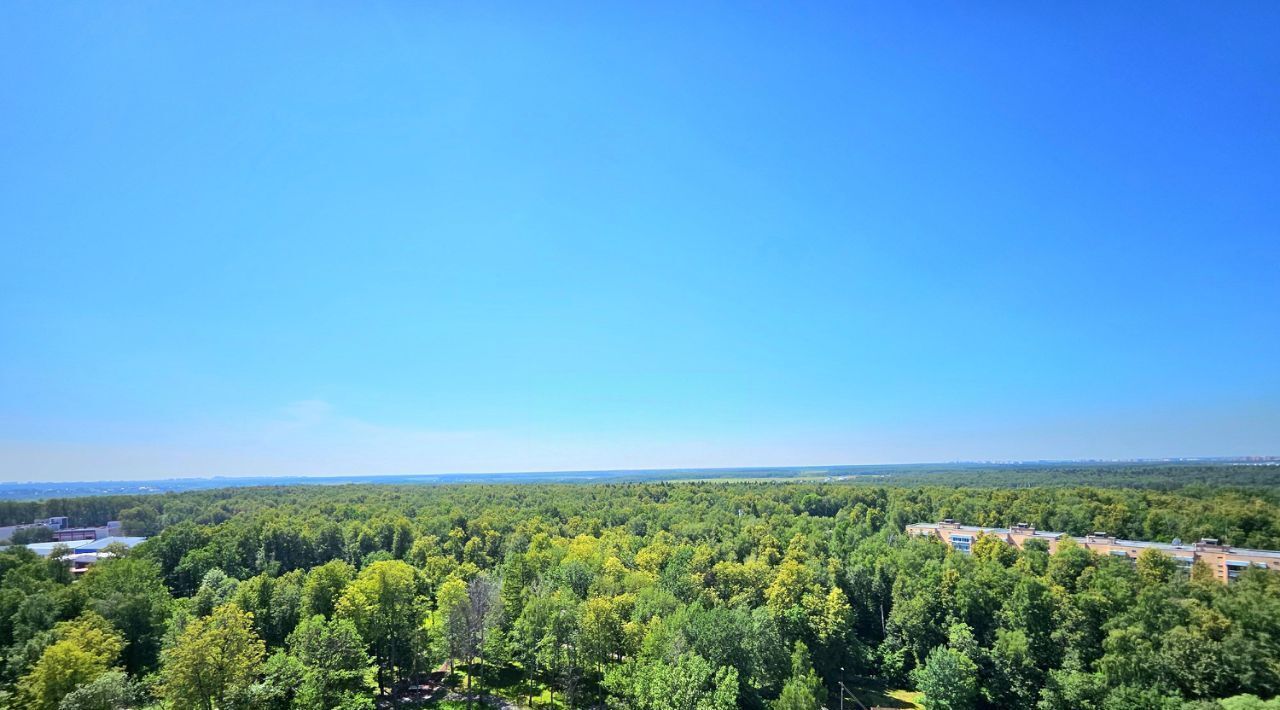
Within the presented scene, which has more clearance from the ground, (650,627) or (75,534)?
(650,627)

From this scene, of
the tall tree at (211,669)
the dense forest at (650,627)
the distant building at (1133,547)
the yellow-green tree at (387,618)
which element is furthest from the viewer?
the distant building at (1133,547)

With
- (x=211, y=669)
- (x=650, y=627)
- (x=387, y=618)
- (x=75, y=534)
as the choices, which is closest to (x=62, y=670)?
(x=211, y=669)

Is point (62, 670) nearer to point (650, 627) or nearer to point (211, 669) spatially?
point (211, 669)

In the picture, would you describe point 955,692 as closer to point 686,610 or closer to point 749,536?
point 686,610

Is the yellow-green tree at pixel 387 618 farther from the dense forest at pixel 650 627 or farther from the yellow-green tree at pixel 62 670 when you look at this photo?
the yellow-green tree at pixel 62 670

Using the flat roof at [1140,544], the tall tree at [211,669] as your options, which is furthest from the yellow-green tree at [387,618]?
the flat roof at [1140,544]
